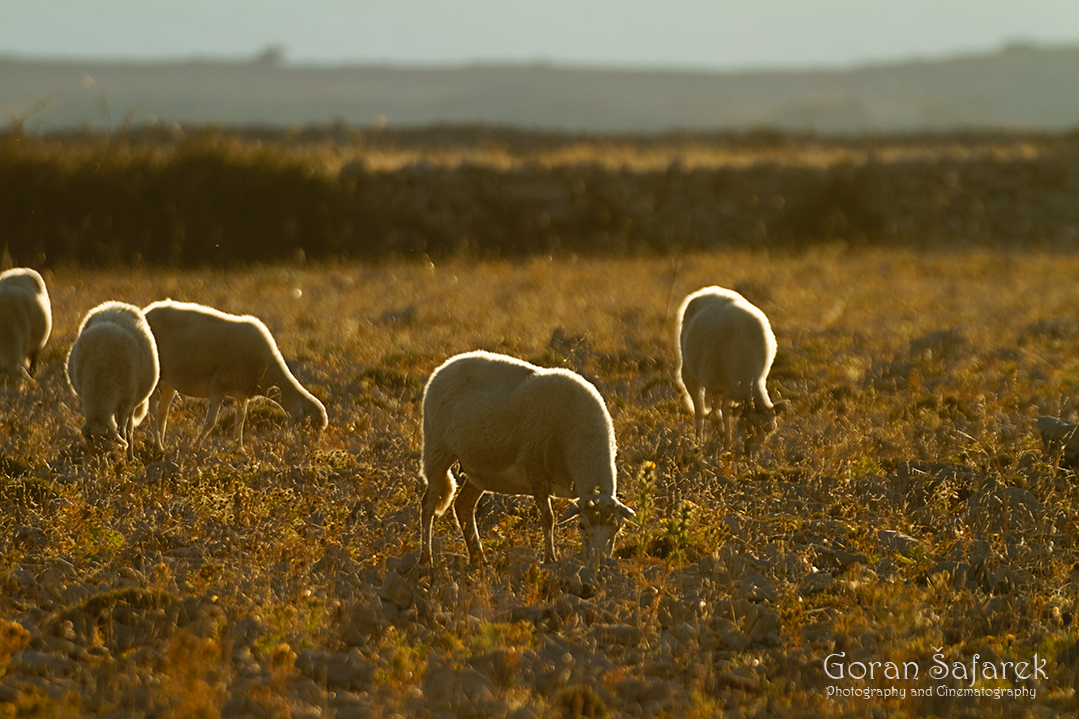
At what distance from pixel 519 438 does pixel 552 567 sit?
624mm

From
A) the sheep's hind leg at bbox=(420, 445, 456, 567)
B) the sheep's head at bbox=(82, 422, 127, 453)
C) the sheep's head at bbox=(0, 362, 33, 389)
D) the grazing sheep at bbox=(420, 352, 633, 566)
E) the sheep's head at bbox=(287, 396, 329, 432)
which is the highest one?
the grazing sheep at bbox=(420, 352, 633, 566)

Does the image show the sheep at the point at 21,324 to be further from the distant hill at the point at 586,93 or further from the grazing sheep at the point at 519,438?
the distant hill at the point at 586,93

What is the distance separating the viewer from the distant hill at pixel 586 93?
109m

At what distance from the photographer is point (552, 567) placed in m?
5.41

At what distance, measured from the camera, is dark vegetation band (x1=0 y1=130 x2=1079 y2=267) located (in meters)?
20.1

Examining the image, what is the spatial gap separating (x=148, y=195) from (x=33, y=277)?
35.6 ft

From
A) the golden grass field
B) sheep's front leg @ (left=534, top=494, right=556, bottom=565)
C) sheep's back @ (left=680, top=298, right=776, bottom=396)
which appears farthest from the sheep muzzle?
sheep's back @ (left=680, top=298, right=776, bottom=396)

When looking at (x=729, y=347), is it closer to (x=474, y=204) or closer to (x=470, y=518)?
(x=470, y=518)

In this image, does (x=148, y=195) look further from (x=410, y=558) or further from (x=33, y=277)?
(x=410, y=558)

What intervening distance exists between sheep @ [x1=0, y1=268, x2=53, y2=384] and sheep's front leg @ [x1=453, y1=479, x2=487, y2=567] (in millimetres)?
5394

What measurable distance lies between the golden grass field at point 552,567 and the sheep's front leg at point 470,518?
6 cm

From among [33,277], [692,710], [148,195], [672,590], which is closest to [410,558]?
[672,590]

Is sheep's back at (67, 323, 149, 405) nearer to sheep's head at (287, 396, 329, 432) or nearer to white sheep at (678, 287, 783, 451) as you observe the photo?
sheep's head at (287, 396, 329, 432)

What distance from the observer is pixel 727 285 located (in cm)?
1730
